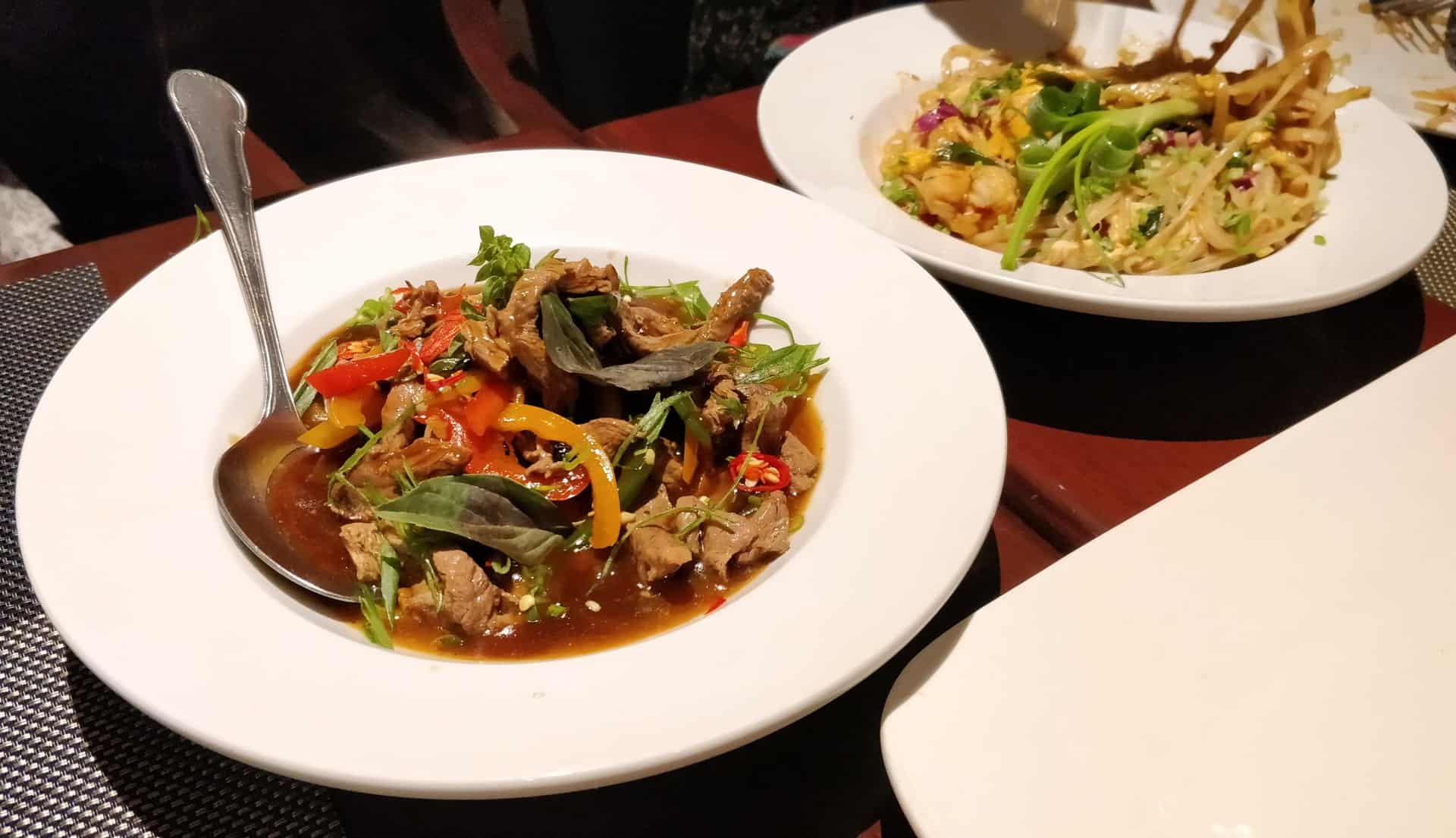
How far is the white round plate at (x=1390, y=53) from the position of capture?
287cm

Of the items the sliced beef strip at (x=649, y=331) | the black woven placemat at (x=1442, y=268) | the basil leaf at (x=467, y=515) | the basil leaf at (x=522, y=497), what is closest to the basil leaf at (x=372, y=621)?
the basil leaf at (x=467, y=515)

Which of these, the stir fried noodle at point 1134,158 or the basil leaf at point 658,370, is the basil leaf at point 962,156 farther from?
the basil leaf at point 658,370

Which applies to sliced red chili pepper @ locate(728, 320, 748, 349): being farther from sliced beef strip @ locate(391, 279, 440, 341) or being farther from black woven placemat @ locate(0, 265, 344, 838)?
black woven placemat @ locate(0, 265, 344, 838)

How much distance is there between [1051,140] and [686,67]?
2.42 meters

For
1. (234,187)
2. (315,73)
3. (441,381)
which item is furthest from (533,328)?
(315,73)

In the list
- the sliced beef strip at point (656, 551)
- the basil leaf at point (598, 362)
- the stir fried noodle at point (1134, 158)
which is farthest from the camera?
the stir fried noodle at point (1134, 158)

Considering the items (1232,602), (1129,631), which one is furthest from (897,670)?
(1232,602)

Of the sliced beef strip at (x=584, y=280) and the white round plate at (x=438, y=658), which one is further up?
the sliced beef strip at (x=584, y=280)

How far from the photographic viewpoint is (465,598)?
141 cm

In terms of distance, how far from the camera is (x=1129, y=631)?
1260 mm

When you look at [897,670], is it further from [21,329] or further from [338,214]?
[21,329]

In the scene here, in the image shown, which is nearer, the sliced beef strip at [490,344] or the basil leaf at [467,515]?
the basil leaf at [467,515]

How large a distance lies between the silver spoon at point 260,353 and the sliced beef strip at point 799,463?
2.62 ft

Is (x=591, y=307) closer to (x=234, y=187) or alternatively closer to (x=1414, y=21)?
(x=234, y=187)
